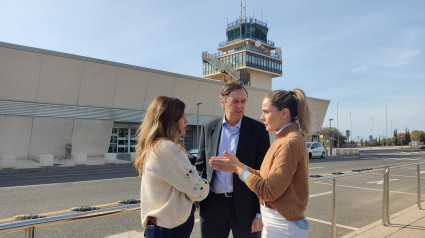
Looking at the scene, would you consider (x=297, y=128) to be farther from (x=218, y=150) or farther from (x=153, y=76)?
(x=153, y=76)

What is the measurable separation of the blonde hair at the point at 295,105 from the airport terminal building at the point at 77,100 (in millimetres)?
23294

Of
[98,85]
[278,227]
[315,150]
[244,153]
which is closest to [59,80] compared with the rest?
[98,85]

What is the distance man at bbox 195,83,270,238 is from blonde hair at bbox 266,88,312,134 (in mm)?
484

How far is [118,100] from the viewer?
88.3ft

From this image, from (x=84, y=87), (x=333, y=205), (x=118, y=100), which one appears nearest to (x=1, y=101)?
(x=84, y=87)

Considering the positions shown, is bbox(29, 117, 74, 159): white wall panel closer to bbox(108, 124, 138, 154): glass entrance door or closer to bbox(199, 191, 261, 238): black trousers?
bbox(108, 124, 138, 154): glass entrance door

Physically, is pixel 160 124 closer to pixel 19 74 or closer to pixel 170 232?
pixel 170 232

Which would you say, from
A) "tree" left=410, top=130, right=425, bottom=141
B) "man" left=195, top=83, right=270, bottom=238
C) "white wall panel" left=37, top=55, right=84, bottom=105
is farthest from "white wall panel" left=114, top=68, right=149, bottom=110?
"tree" left=410, top=130, right=425, bottom=141

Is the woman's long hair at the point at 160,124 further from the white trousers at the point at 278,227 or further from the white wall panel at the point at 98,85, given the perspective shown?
the white wall panel at the point at 98,85

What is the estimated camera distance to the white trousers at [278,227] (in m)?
2.16

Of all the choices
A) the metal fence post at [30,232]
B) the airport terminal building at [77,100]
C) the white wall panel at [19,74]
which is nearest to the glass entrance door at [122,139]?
the airport terminal building at [77,100]

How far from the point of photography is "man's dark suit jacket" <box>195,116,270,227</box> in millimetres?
2613

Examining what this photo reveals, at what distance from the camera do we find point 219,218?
8.86 ft

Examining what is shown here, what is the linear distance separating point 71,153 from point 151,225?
2490 centimetres
